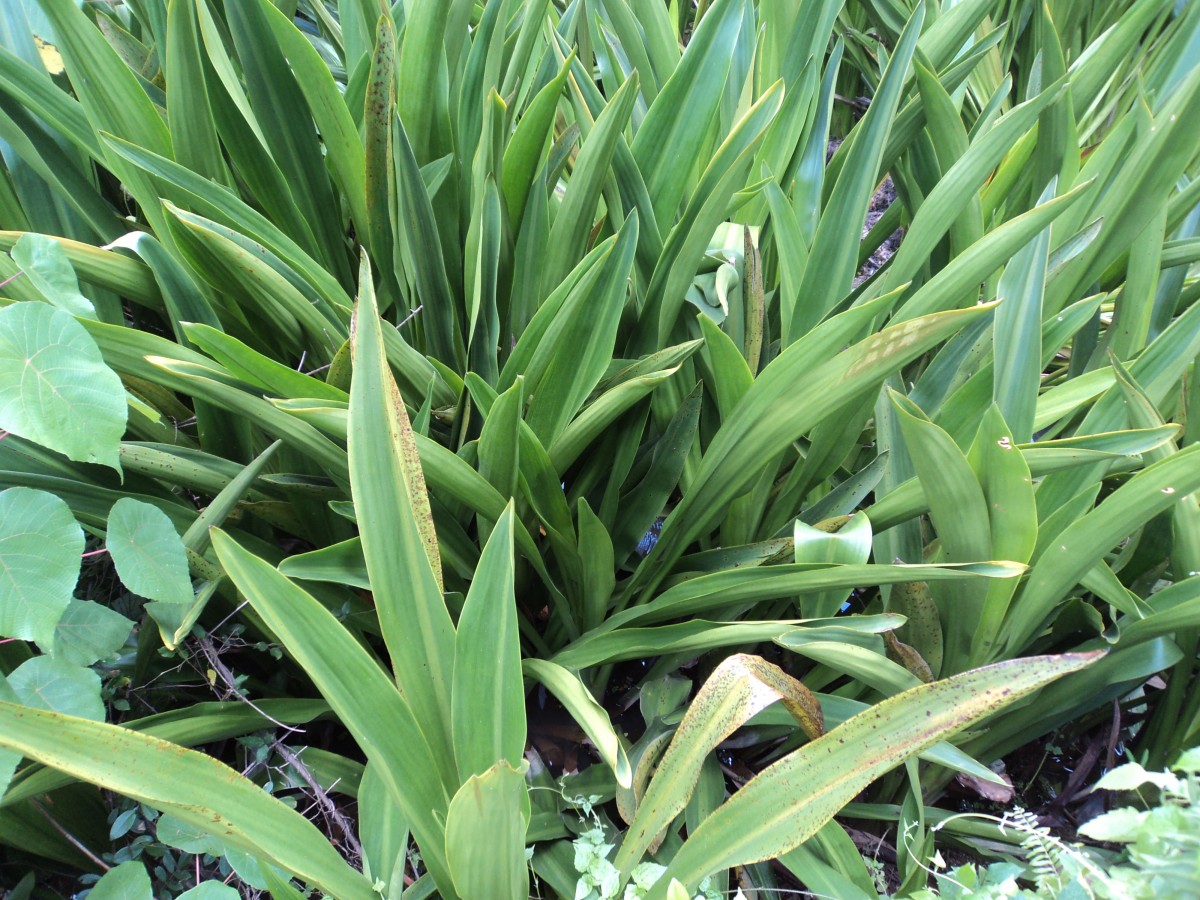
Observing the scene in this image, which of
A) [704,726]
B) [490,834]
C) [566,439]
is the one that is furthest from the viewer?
[566,439]

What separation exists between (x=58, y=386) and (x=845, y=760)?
0.62m

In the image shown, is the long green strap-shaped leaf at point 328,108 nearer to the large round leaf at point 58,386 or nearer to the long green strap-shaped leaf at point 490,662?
the large round leaf at point 58,386

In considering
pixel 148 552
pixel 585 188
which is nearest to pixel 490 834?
pixel 148 552

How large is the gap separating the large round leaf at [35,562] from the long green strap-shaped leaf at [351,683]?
12 cm

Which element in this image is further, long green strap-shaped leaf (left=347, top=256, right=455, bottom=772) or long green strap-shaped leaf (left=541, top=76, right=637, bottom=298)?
long green strap-shaped leaf (left=541, top=76, right=637, bottom=298)

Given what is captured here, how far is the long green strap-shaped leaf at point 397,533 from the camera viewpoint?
1.76 feet

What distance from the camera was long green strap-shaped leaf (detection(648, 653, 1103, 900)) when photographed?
53 cm

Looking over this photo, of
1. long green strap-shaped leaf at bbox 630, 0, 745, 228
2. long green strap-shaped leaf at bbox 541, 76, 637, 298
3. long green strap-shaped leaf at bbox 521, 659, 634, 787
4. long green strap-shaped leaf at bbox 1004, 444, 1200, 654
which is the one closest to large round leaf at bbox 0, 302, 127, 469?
long green strap-shaped leaf at bbox 521, 659, 634, 787

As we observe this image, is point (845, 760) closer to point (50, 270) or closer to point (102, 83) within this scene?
point (50, 270)

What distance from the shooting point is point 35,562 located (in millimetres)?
603

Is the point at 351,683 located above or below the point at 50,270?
below

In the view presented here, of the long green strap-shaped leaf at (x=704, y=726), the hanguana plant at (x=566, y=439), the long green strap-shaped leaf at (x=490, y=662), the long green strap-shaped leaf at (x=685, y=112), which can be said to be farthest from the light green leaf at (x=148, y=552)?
the long green strap-shaped leaf at (x=685, y=112)

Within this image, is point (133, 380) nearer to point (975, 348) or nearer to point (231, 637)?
point (231, 637)

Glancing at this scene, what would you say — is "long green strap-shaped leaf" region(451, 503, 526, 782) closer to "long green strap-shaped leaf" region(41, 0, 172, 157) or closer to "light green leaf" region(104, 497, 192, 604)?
"light green leaf" region(104, 497, 192, 604)
